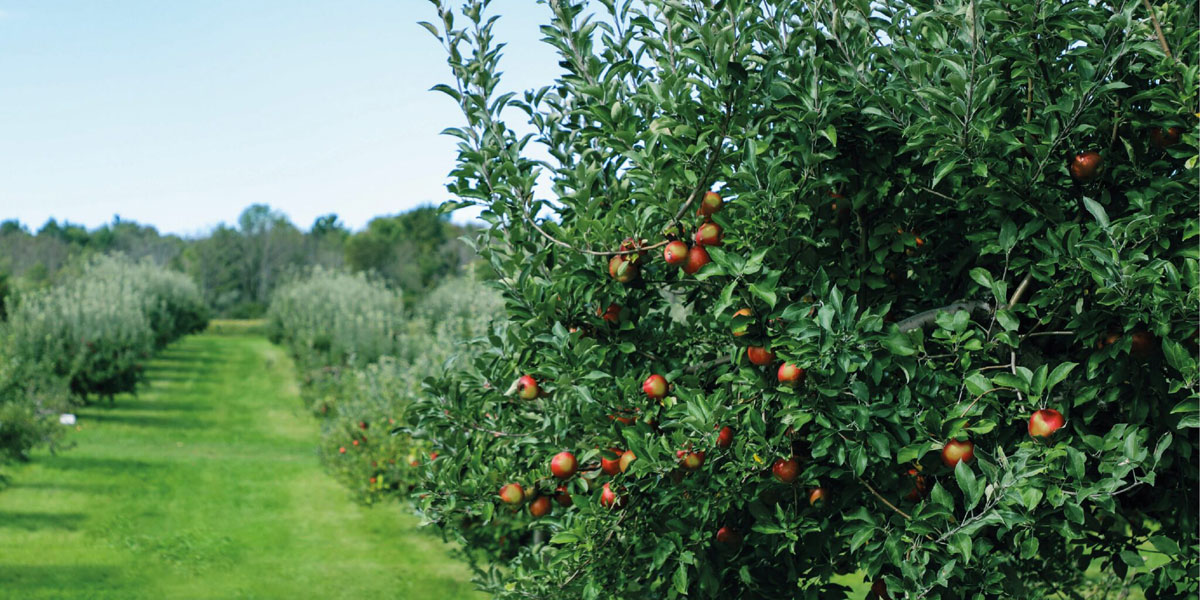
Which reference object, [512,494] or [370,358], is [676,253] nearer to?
[512,494]

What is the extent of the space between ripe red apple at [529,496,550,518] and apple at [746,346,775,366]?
3.55 ft

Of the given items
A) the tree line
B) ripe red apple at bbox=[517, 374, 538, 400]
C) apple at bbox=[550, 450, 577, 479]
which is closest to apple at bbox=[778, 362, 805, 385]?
apple at bbox=[550, 450, 577, 479]

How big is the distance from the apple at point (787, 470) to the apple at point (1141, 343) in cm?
102

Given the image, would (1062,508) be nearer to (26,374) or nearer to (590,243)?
(590,243)

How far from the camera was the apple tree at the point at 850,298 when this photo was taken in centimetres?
259

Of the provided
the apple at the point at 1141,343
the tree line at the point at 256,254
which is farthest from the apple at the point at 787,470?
the tree line at the point at 256,254

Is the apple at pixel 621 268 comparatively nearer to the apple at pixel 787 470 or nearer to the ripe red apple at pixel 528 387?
the ripe red apple at pixel 528 387

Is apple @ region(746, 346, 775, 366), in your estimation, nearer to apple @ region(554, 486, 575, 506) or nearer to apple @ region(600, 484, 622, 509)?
apple @ region(600, 484, 622, 509)

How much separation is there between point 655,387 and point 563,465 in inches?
17.7

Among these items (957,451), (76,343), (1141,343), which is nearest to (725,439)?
(957,451)

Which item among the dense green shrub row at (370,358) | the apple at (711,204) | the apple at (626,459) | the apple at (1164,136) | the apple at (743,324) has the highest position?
the apple at (1164,136)

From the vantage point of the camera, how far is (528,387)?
3363 mm

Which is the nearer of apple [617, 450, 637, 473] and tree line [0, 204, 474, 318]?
apple [617, 450, 637, 473]

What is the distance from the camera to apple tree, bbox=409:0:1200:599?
2590 millimetres
